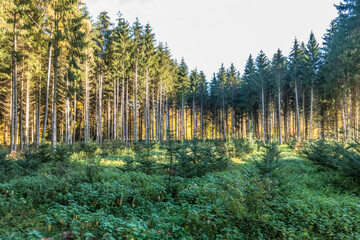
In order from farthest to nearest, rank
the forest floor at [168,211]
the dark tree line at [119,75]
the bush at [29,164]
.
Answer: the dark tree line at [119,75] < the bush at [29,164] < the forest floor at [168,211]

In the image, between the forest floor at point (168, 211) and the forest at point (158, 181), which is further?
the forest at point (158, 181)

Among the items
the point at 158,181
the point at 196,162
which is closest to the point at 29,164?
the point at 158,181

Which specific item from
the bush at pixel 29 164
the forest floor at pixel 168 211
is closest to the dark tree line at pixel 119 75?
the forest floor at pixel 168 211

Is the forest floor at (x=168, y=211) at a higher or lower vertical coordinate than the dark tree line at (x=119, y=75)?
lower

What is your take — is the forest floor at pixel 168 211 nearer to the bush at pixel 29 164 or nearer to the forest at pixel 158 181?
the forest at pixel 158 181

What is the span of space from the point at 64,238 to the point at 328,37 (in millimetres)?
34580

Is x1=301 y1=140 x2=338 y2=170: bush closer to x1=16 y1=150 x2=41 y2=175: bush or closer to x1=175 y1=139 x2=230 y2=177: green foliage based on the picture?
x1=175 y1=139 x2=230 y2=177: green foliage

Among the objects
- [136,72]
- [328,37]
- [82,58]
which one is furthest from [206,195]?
[328,37]

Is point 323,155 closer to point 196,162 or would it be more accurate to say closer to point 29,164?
point 196,162

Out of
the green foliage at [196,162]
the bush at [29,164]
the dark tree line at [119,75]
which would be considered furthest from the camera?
the dark tree line at [119,75]

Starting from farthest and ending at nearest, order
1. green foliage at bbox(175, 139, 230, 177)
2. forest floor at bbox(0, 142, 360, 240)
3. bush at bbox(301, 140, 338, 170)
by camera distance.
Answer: bush at bbox(301, 140, 338, 170) → green foliage at bbox(175, 139, 230, 177) → forest floor at bbox(0, 142, 360, 240)

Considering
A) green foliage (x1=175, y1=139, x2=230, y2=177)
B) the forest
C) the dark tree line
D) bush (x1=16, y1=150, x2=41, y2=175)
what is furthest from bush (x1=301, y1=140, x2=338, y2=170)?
bush (x1=16, y1=150, x2=41, y2=175)

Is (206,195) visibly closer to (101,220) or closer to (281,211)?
(281,211)

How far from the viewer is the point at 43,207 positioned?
14.9ft
